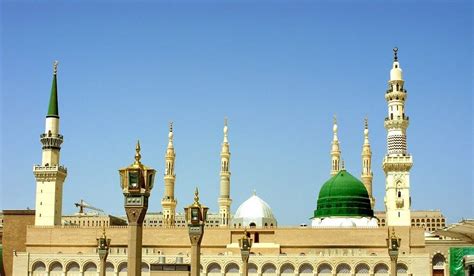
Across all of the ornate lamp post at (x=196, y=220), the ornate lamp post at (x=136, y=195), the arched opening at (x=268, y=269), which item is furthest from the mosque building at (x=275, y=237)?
the ornate lamp post at (x=136, y=195)

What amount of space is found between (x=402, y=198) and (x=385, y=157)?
2936 mm

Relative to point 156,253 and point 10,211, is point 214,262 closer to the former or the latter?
point 156,253

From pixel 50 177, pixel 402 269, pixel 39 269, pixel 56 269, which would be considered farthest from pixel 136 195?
pixel 50 177

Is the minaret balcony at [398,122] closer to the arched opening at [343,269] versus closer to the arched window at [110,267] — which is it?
the arched opening at [343,269]

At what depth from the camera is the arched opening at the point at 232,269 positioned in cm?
5012

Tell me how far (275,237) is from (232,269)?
377 cm

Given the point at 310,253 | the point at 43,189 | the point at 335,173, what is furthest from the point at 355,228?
the point at 43,189

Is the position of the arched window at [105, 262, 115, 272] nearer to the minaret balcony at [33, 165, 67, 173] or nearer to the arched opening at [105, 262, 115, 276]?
the arched opening at [105, 262, 115, 276]

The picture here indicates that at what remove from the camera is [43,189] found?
55719 mm

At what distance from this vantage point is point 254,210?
58.0 meters

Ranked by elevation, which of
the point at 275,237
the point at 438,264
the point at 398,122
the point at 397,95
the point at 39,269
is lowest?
the point at 39,269

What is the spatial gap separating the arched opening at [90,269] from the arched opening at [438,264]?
925 inches

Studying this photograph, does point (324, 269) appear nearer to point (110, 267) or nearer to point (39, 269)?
point (110, 267)

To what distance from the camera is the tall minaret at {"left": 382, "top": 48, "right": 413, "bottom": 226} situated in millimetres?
50438
